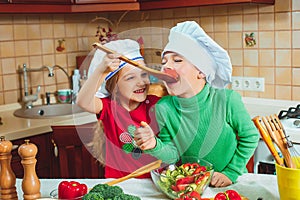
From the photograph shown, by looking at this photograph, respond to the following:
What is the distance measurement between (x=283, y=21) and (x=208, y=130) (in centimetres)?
150

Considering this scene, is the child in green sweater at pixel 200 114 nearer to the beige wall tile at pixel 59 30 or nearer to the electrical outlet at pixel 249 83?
the electrical outlet at pixel 249 83

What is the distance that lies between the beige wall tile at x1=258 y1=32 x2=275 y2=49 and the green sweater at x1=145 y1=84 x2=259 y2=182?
1417 millimetres

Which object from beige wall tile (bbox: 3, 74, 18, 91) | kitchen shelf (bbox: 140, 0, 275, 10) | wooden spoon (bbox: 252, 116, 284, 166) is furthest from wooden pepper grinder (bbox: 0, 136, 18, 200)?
beige wall tile (bbox: 3, 74, 18, 91)

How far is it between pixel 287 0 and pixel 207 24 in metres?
0.53

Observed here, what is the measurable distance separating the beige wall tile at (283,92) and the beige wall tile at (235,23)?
406 mm

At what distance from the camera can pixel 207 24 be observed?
10.1 feet

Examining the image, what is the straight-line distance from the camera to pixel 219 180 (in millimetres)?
1497

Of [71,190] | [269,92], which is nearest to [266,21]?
[269,92]

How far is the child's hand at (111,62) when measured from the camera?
137cm

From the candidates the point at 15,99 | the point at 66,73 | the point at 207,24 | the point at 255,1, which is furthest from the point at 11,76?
the point at 255,1

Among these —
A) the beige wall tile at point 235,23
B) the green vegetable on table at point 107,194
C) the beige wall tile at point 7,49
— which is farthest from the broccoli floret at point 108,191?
the beige wall tile at point 7,49

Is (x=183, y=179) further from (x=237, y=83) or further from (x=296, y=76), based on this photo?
(x=237, y=83)

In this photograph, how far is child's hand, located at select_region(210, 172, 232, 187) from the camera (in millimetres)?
1493

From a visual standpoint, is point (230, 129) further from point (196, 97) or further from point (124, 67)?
point (124, 67)
